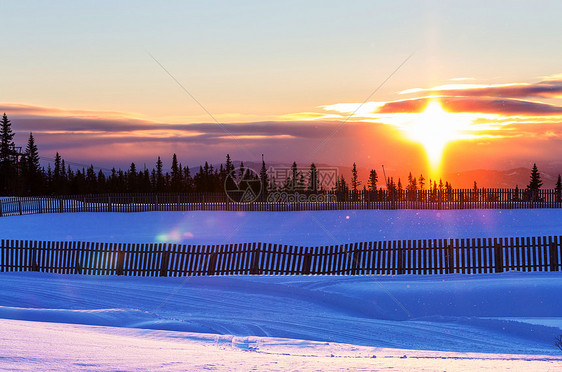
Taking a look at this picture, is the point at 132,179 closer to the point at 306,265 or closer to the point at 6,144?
the point at 6,144

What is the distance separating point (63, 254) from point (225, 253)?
663 cm

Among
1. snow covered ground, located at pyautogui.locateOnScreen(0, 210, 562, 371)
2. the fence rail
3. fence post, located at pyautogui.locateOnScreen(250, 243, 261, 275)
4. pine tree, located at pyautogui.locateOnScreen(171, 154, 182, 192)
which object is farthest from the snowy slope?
pine tree, located at pyautogui.locateOnScreen(171, 154, 182, 192)

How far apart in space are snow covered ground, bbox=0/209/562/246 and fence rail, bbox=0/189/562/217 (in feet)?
7.57

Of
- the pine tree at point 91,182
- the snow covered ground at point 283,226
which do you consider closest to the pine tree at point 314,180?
the snow covered ground at point 283,226

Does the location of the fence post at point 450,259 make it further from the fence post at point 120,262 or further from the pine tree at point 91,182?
the pine tree at point 91,182

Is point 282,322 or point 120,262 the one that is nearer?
point 282,322

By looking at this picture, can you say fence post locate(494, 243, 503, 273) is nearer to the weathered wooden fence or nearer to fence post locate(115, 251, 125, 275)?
the weathered wooden fence

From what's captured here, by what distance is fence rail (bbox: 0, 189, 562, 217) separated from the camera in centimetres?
5056

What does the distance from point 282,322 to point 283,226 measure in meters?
28.8

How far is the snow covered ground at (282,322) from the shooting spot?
7215 millimetres

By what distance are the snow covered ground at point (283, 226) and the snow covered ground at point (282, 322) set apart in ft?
53.1

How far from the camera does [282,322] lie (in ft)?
41.5

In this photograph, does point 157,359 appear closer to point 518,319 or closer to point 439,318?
point 439,318

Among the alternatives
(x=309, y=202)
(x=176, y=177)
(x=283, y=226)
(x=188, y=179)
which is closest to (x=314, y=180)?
(x=309, y=202)
